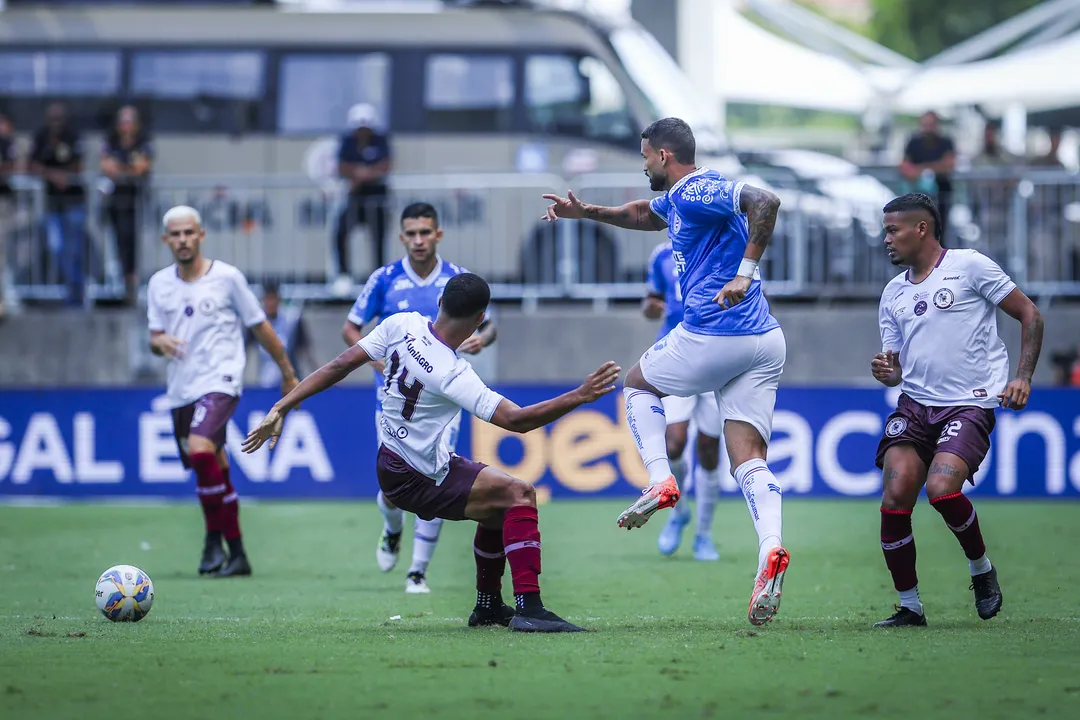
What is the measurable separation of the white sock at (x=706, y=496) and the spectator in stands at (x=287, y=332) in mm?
8152

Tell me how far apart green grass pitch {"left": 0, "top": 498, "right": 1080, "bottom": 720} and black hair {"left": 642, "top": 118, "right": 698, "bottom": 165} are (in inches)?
96.6

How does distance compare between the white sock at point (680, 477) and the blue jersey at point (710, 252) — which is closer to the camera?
the blue jersey at point (710, 252)

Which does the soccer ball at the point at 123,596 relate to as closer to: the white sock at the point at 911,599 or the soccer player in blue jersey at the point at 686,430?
the white sock at the point at 911,599

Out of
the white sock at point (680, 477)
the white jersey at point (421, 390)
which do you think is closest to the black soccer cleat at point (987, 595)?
the white jersey at point (421, 390)

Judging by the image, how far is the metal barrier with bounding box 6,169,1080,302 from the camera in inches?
769

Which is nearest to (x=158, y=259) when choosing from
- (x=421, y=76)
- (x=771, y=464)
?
(x=421, y=76)

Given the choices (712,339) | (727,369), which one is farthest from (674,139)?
(727,369)

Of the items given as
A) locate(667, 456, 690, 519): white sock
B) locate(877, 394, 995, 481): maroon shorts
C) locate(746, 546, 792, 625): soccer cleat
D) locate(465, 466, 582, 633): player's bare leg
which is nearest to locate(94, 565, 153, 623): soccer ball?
locate(465, 466, 582, 633): player's bare leg

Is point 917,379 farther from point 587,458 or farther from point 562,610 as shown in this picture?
point 587,458

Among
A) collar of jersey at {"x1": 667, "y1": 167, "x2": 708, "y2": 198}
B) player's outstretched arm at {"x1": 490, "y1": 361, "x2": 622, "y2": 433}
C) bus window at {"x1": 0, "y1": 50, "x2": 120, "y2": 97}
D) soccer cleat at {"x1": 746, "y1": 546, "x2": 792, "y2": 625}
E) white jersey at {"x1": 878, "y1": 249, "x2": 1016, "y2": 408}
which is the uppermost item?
bus window at {"x1": 0, "y1": 50, "x2": 120, "y2": 97}

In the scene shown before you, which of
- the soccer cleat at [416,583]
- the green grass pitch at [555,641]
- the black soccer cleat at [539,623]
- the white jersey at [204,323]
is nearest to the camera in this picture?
the green grass pitch at [555,641]

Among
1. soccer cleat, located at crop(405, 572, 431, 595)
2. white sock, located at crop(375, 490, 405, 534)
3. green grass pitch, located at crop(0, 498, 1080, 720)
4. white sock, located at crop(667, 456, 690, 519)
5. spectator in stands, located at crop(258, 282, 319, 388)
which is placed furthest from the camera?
Answer: spectator in stands, located at crop(258, 282, 319, 388)

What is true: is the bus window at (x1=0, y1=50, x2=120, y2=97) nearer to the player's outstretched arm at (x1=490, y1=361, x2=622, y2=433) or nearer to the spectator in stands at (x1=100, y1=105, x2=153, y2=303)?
the spectator in stands at (x1=100, y1=105, x2=153, y2=303)

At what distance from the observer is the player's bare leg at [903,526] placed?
8.21 m
